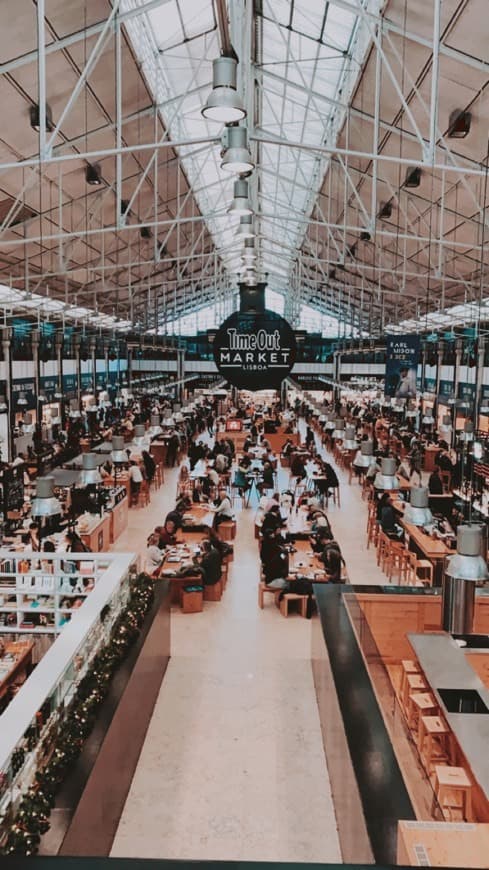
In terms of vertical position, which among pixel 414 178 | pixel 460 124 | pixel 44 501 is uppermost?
pixel 414 178

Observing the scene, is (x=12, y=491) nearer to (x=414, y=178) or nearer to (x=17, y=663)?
(x=17, y=663)

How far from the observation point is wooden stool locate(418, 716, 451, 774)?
636 cm

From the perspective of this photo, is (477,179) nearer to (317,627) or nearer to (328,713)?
(317,627)

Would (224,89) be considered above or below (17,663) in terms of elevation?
above

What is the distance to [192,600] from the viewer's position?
35.9 feet

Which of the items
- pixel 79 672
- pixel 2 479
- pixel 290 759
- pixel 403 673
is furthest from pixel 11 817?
pixel 2 479

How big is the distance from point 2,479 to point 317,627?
9.63 m

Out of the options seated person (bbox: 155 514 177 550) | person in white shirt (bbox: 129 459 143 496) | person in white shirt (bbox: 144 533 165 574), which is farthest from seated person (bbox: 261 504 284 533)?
person in white shirt (bbox: 129 459 143 496)

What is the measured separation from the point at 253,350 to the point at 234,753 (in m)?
4.54

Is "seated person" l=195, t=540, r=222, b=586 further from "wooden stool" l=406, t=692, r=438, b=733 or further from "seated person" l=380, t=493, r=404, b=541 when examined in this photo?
"wooden stool" l=406, t=692, r=438, b=733

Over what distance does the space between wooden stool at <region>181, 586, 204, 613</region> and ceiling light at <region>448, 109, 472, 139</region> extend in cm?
726

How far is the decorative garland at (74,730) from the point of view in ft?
14.0

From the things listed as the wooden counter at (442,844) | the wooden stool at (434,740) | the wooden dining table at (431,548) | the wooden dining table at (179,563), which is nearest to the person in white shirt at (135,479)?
the wooden dining table at (179,563)

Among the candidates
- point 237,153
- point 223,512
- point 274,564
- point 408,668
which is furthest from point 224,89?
point 223,512
